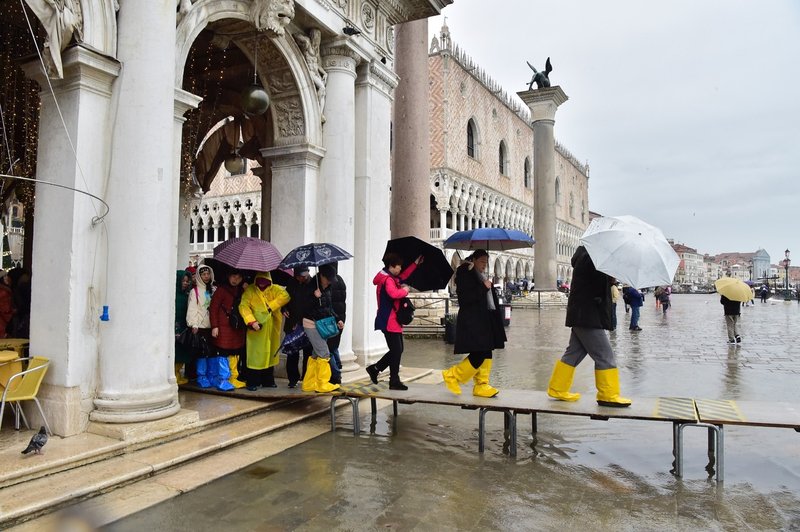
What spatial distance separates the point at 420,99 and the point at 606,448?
9577 millimetres

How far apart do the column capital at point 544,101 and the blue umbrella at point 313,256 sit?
26.1m

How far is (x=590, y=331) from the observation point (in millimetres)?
5227

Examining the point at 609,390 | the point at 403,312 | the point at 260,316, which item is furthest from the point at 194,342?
the point at 609,390

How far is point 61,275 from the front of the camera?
4.81 m

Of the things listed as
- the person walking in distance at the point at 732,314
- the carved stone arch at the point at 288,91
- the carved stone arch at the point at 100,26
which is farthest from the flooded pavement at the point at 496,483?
the person walking in distance at the point at 732,314

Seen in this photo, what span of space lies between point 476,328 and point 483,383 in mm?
538

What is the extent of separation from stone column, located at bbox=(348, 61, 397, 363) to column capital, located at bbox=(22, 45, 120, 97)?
4.13 m

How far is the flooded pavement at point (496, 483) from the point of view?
3.58 meters

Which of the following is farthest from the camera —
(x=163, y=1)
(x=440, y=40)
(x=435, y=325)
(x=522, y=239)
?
(x=440, y=40)

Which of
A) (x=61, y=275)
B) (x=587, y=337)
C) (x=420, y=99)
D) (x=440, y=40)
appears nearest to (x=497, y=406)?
(x=587, y=337)

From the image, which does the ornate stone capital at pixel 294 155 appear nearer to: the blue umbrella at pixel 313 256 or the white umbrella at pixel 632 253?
the blue umbrella at pixel 313 256

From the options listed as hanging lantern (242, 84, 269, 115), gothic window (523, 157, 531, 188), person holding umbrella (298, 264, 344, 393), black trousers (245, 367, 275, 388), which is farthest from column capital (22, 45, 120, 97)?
gothic window (523, 157, 531, 188)

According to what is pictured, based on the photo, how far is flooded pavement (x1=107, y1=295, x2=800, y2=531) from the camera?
141 inches

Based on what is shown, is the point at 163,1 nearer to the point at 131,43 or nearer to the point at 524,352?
the point at 131,43
